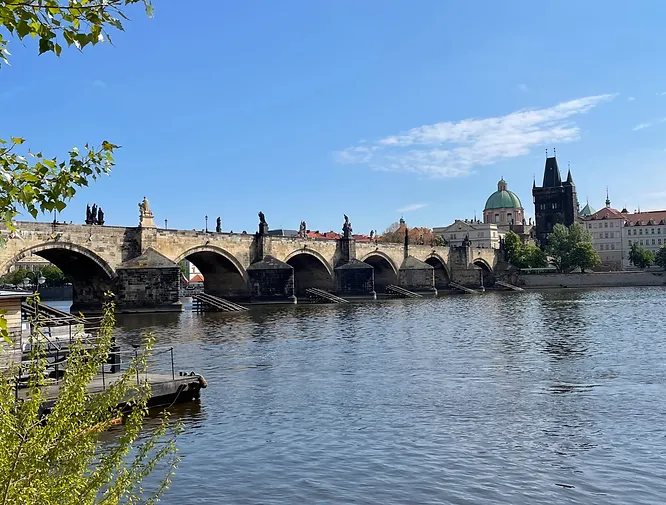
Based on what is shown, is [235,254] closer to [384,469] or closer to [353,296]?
[353,296]

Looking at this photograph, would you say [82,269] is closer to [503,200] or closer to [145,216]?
[145,216]

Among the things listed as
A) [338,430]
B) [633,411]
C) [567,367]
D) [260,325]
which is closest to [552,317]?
[260,325]

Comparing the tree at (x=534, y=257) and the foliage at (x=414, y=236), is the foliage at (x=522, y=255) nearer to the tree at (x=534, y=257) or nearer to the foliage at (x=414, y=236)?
the tree at (x=534, y=257)

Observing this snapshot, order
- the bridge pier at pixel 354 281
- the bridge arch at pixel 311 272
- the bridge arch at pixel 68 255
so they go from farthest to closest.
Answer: the bridge pier at pixel 354 281, the bridge arch at pixel 311 272, the bridge arch at pixel 68 255

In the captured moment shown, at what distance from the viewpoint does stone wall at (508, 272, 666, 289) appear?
92.9 m

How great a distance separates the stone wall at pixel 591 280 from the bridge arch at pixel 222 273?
54.3 metres

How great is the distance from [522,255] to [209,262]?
61.5 metres

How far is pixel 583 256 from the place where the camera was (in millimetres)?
99188

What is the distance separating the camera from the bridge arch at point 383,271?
75.9 metres

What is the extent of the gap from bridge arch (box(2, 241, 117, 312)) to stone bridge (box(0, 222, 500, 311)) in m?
0.06

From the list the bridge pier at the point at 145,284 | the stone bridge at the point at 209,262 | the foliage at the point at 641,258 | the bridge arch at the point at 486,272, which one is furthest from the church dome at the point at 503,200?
the bridge pier at the point at 145,284

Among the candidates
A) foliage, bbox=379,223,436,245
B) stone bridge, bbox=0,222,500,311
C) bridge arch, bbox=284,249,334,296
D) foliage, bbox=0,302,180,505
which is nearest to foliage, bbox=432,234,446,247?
foliage, bbox=379,223,436,245

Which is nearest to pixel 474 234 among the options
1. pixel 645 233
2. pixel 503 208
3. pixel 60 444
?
pixel 503 208

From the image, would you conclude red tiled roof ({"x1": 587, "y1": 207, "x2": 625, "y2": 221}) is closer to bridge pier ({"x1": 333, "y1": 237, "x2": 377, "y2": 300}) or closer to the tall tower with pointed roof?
the tall tower with pointed roof
